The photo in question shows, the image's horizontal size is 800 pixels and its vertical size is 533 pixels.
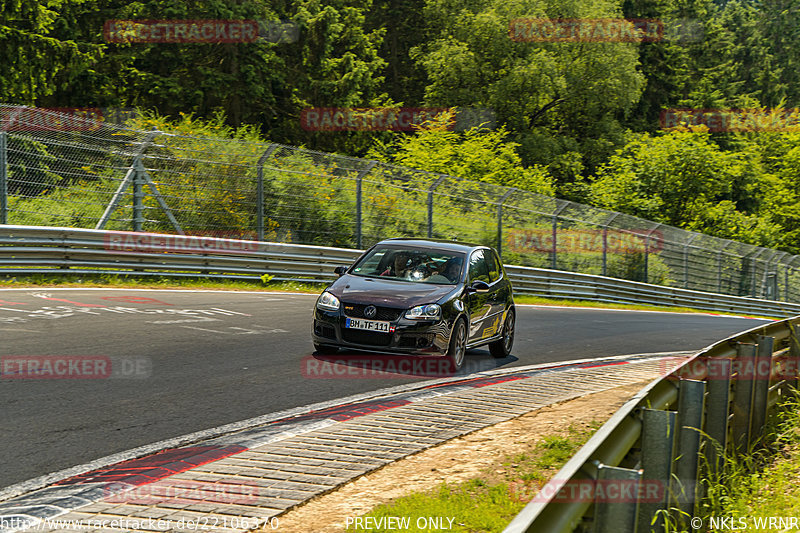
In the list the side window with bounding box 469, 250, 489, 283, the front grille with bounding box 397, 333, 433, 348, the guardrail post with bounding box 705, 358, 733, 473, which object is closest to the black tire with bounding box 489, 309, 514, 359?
the side window with bounding box 469, 250, 489, 283

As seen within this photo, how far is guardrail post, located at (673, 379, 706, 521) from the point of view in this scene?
17.6ft

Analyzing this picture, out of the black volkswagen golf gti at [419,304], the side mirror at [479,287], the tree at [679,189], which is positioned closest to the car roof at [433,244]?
the black volkswagen golf gti at [419,304]

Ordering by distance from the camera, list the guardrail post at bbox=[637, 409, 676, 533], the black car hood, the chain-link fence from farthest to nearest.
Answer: the chain-link fence < the black car hood < the guardrail post at bbox=[637, 409, 676, 533]

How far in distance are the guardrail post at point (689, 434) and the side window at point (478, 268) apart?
6.27 metres

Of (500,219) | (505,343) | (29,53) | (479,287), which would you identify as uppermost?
(29,53)

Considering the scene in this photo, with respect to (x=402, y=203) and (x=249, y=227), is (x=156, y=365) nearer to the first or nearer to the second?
(x=249, y=227)

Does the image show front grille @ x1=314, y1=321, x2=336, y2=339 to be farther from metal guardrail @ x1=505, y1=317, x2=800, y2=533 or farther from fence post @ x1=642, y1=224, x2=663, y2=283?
fence post @ x1=642, y1=224, x2=663, y2=283

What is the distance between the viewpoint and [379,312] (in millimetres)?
10422

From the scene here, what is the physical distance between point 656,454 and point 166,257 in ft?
51.1

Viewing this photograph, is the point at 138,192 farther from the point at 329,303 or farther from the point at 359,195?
the point at 329,303

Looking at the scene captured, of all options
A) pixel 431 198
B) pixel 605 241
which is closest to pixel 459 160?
pixel 605 241

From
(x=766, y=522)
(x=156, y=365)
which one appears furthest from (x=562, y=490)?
(x=156, y=365)

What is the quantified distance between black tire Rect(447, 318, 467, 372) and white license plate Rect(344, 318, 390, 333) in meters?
0.82

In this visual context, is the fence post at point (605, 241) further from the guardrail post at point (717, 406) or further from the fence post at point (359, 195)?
the guardrail post at point (717, 406)
